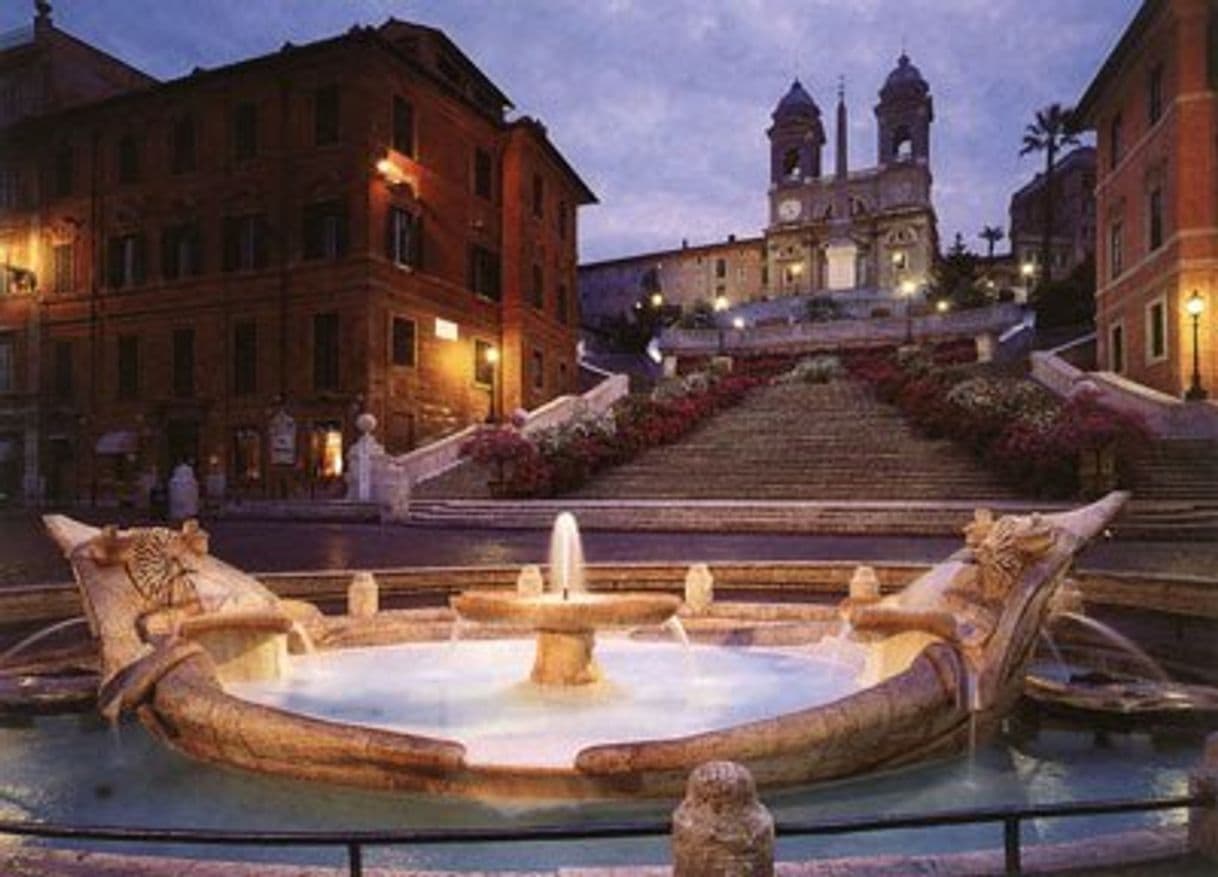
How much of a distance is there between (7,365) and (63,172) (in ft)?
25.8

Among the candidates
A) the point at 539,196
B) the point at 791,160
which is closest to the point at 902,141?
the point at 791,160

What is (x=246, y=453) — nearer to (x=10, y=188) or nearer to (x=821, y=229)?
(x=10, y=188)

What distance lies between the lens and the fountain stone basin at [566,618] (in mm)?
6617

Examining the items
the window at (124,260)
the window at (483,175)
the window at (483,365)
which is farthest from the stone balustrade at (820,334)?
the window at (124,260)

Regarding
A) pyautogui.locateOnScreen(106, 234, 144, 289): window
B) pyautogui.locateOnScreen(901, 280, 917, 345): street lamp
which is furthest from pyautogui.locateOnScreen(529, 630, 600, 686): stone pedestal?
pyautogui.locateOnScreen(901, 280, 917, 345): street lamp

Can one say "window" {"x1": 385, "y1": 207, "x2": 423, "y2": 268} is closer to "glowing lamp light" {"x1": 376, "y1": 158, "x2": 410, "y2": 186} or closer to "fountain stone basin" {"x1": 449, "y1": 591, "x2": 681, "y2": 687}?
"glowing lamp light" {"x1": 376, "y1": 158, "x2": 410, "y2": 186}

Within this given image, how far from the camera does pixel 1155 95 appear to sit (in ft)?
99.7

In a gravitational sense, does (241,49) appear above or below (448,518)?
above

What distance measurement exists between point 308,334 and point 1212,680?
1173 inches

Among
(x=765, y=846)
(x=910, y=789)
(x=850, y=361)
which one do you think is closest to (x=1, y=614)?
(x=910, y=789)

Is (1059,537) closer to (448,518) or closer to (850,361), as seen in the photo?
(448,518)

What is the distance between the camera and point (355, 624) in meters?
9.05

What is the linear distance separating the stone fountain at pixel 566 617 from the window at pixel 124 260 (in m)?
34.2

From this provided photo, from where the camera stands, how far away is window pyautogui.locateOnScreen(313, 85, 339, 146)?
107ft
